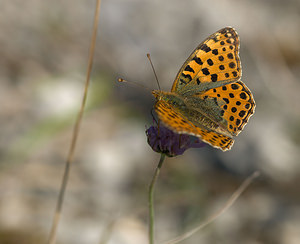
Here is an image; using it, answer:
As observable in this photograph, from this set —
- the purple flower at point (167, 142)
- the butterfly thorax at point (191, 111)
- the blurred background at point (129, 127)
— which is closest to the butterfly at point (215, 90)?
the butterfly thorax at point (191, 111)

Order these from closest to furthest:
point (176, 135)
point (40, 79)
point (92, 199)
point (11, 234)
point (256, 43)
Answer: point (176, 135), point (11, 234), point (92, 199), point (40, 79), point (256, 43)

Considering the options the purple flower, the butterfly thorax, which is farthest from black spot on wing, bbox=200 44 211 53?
the purple flower

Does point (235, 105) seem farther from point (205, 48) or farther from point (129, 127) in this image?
point (129, 127)

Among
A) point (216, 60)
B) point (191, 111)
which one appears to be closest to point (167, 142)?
point (191, 111)

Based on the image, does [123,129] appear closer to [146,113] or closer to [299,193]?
[146,113]

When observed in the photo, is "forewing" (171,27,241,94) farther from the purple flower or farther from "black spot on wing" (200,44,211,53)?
the purple flower

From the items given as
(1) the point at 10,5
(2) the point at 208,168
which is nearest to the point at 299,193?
(2) the point at 208,168
